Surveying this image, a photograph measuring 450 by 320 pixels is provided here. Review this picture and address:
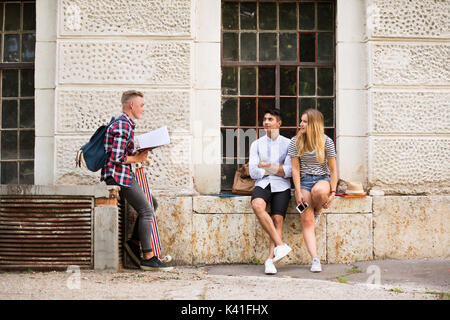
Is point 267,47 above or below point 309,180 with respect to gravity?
above

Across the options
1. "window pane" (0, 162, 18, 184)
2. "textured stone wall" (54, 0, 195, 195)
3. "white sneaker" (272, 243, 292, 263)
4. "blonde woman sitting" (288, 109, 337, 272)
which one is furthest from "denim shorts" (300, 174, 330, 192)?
"window pane" (0, 162, 18, 184)

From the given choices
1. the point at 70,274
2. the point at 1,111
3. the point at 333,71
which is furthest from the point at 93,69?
the point at 333,71

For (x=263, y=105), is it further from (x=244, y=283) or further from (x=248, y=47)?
(x=244, y=283)

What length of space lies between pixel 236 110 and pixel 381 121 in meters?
1.79

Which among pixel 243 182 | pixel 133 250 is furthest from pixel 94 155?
pixel 243 182

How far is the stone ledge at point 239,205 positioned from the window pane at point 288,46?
6.30 feet

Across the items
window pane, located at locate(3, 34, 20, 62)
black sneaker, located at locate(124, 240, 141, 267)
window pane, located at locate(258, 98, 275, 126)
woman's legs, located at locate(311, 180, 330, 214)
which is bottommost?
black sneaker, located at locate(124, 240, 141, 267)

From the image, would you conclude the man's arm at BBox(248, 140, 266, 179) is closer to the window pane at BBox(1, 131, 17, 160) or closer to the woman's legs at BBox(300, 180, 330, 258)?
the woman's legs at BBox(300, 180, 330, 258)

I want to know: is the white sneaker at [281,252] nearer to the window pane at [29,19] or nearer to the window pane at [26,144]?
the window pane at [26,144]

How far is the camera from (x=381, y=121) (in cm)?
719

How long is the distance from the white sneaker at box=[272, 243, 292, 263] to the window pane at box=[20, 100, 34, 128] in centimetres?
351

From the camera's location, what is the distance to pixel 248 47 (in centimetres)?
768

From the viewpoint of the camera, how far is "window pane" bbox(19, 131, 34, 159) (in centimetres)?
761

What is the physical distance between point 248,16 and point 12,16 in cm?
300
